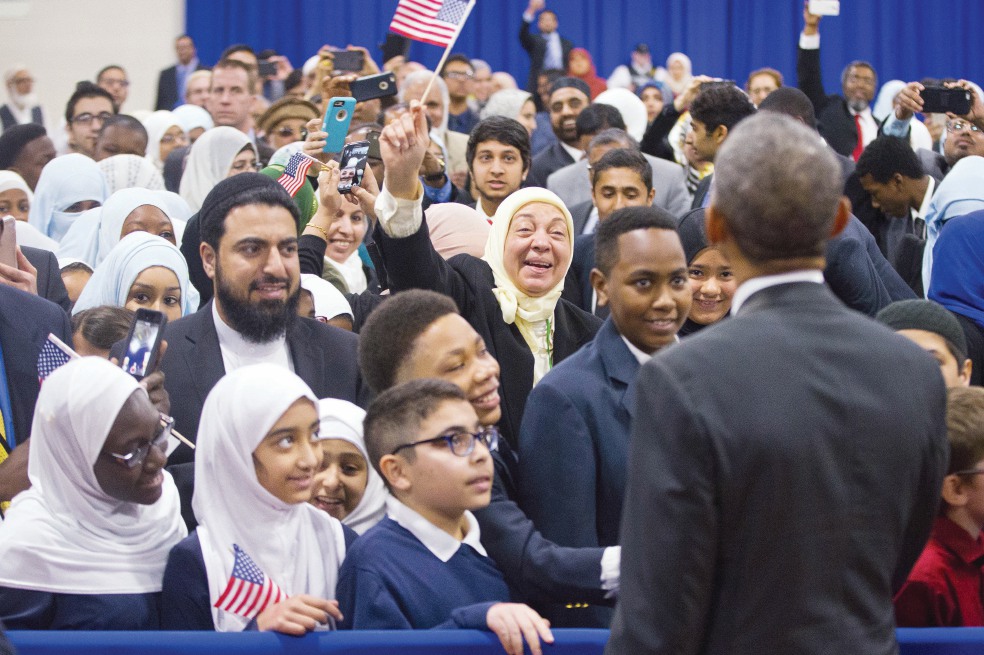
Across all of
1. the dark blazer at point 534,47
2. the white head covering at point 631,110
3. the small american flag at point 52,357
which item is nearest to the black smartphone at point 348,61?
the white head covering at point 631,110

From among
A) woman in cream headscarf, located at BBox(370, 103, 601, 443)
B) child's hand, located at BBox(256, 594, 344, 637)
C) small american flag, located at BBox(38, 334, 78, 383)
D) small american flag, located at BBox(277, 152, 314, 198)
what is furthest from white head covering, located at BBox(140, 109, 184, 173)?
child's hand, located at BBox(256, 594, 344, 637)

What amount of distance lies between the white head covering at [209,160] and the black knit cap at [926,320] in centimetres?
336

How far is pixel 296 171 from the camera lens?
4504mm

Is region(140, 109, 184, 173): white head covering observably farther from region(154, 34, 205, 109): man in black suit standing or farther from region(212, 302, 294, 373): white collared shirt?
region(212, 302, 294, 373): white collared shirt

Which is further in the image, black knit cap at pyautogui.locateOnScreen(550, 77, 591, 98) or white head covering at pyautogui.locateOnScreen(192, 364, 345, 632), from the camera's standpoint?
black knit cap at pyautogui.locateOnScreen(550, 77, 591, 98)

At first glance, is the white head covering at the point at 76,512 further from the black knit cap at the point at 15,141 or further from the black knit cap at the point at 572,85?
the black knit cap at the point at 572,85

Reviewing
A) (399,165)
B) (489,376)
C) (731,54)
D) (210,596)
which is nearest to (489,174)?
(399,165)

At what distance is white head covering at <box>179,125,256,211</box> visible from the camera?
599 cm

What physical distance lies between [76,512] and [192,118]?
19.7ft

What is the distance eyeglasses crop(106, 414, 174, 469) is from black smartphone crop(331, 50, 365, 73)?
154 inches

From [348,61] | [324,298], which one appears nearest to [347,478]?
Result: [324,298]

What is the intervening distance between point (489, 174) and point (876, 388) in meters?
3.61

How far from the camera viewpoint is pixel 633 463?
72.3 inches

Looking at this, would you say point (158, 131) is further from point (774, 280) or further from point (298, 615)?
point (774, 280)
